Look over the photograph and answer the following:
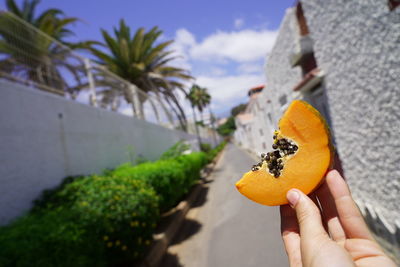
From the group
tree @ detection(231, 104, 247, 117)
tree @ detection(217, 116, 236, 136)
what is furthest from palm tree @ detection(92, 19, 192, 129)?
tree @ detection(231, 104, 247, 117)

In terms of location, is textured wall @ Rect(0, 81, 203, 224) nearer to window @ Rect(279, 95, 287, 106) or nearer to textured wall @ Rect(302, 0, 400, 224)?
textured wall @ Rect(302, 0, 400, 224)

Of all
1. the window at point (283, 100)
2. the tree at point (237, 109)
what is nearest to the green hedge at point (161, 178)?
the window at point (283, 100)

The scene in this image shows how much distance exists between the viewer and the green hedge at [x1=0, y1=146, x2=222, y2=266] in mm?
2146

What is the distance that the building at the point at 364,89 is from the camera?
11.2 feet

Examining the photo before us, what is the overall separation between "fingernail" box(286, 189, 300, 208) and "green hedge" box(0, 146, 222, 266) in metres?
2.17

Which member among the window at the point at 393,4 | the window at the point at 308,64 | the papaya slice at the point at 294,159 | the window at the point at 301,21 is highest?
the window at the point at 301,21

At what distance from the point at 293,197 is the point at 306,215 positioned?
140 millimetres

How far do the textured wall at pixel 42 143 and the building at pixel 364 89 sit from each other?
18.3 feet

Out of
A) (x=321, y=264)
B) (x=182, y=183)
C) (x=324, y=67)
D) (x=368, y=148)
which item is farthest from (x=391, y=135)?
(x=182, y=183)

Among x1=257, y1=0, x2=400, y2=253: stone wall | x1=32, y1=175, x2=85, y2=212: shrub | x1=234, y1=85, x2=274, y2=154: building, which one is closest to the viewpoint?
x1=257, y1=0, x2=400, y2=253: stone wall

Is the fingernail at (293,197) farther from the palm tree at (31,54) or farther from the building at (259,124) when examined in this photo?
the palm tree at (31,54)

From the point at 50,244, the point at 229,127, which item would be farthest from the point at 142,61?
the point at 229,127

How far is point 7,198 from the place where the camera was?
133 inches

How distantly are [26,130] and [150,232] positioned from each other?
2.70 m
